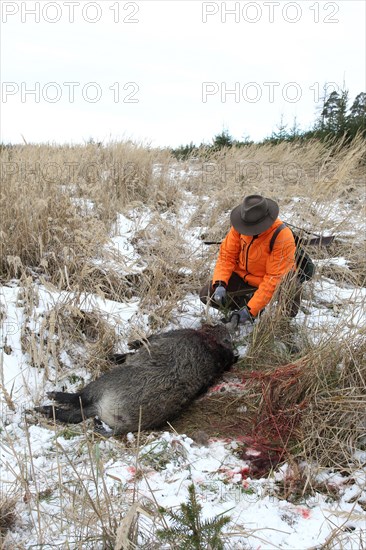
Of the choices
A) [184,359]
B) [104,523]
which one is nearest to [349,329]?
[184,359]

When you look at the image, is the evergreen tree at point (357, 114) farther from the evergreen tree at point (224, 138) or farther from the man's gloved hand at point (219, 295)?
the man's gloved hand at point (219, 295)

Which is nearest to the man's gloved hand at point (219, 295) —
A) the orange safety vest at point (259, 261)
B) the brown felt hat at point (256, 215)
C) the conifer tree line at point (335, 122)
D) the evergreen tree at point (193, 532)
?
the orange safety vest at point (259, 261)

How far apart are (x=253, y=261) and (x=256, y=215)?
517 millimetres

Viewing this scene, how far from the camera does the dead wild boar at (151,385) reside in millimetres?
3018

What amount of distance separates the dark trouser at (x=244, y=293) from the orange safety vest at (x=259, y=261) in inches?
2.9

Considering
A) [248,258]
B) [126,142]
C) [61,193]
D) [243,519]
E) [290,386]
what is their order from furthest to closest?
[126,142]
[61,193]
[248,258]
[290,386]
[243,519]

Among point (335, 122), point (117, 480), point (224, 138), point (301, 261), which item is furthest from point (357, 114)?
point (117, 480)

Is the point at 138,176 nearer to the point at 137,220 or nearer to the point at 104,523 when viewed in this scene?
the point at 137,220

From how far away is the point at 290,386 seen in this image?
2.96 m

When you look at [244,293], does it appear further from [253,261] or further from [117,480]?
[117,480]

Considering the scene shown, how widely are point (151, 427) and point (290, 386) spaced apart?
3.17 feet

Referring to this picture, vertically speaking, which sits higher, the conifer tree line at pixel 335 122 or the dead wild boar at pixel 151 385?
the conifer tree line at pixel 335 122

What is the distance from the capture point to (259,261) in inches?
170

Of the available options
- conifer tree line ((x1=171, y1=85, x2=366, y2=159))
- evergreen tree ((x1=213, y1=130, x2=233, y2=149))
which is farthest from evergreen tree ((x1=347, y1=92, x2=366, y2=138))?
evergreen tree ((x1=213, y1=130, x2=233, y2=149))
